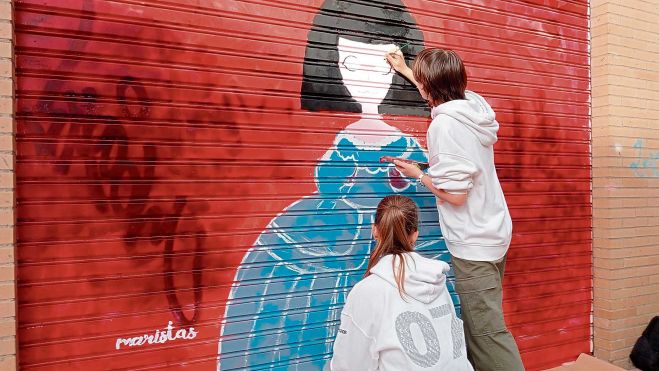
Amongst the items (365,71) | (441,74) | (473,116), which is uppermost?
(365,71)

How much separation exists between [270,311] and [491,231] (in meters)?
1.32

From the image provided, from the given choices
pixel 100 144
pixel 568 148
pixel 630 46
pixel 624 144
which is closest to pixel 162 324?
pixel 100 144

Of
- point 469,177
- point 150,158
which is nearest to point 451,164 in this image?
point 469,177

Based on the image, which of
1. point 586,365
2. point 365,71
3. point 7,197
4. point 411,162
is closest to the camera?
point 7,197

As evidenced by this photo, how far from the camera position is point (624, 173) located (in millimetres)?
4273

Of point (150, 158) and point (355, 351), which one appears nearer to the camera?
point (355, 351)

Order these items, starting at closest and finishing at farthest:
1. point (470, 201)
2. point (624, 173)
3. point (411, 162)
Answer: point (470, 201), point (411, 162), point (624, 173)

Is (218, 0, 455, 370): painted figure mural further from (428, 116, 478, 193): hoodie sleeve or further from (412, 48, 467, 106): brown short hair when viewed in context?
(428, 116, 478, 193): hoodie sleeve

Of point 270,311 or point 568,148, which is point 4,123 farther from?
point 568,148

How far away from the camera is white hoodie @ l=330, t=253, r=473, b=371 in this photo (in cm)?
201

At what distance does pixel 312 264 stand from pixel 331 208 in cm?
37

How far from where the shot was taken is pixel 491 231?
2.69 metres

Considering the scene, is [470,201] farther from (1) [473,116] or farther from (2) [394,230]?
(2) [394,230]

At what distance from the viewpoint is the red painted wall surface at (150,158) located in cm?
242
